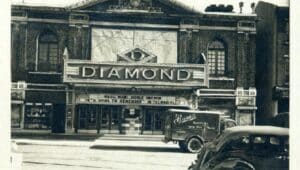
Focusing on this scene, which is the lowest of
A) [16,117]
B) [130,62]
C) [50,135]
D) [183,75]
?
[50,135]

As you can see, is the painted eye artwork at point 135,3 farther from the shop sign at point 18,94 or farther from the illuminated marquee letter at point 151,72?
the shop sign at point 18,94

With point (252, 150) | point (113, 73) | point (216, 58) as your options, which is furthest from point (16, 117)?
point (216, 58)

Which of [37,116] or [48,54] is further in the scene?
[48,54]

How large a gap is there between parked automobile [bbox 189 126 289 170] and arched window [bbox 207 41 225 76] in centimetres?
555

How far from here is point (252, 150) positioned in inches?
282

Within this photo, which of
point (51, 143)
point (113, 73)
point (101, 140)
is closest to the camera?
point (51, 143)

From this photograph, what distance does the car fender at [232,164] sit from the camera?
7020 mm

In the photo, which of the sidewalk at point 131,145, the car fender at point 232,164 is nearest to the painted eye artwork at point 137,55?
the sidewalk at point 131,145

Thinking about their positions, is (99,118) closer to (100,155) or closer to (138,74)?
(138,74)

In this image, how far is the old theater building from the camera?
12742 millimetres

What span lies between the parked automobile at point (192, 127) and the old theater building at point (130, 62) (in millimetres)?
742

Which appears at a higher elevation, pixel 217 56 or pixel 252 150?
pixel 217 56

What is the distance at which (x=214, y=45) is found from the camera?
545 inches

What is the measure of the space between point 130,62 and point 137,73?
453mm
